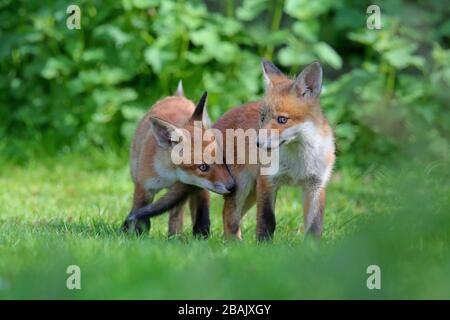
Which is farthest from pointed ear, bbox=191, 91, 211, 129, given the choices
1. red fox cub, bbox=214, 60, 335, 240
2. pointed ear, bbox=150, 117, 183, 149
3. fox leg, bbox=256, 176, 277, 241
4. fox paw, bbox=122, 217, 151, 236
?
fox paw, bbox=122, 217, 151, 236

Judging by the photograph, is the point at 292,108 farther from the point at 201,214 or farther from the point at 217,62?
the point at 217,62

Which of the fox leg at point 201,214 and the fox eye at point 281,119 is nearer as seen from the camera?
the fox eye at point 281,119

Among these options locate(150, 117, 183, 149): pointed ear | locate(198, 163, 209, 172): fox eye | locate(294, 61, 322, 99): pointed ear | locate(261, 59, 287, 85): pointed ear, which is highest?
locate(261, 59, 287, 85): pointed ear

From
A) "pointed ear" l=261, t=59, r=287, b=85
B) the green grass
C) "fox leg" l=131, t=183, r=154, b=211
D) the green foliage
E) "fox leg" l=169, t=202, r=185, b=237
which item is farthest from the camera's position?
the green foliage

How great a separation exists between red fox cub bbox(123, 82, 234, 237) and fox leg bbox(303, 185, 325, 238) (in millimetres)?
566

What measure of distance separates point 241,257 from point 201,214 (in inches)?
63.0

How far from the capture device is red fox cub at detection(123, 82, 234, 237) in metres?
6.22

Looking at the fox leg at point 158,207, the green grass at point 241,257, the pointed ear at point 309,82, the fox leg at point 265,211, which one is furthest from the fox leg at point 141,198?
the pointed ear at point 309,82

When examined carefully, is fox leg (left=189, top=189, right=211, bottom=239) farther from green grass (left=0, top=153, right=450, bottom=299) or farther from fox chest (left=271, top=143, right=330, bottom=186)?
fox chest (left=271, top=143, right=330, bottom=186)

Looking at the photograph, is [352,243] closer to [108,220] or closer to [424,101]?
[108,220]

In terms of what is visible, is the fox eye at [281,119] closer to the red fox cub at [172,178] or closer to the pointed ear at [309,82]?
the pointed ear at [309,82]

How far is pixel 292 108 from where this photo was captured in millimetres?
5906

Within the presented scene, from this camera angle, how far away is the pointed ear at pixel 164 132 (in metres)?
6.39
